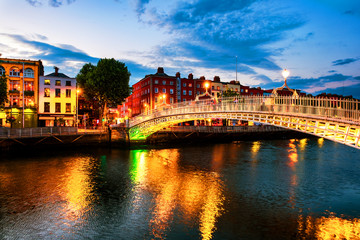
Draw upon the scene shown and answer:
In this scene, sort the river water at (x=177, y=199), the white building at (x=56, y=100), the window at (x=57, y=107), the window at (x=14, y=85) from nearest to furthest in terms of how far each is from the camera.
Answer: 1. the river water at (x=177, y=199)
2. the window at (x=14, y=85)
3. the white building at (x=56, y=100)
4. the window at (x=57, y=107)

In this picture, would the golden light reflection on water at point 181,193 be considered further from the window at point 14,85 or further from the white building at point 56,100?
the window at point 14,85

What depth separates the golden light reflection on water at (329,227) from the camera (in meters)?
11.9

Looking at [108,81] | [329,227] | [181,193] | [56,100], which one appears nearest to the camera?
[329,227]

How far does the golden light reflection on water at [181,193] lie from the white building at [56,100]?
1202 inches

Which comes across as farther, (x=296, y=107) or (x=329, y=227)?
(x=296, y=107)

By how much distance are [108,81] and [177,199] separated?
3511cm

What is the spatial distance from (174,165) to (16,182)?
1517 centimetres

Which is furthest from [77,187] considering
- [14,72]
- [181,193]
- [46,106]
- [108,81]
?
[14,72]

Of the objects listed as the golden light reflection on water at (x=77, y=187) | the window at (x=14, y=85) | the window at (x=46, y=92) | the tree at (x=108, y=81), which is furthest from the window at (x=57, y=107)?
the golden light reflection on water at (x=77, y=187)

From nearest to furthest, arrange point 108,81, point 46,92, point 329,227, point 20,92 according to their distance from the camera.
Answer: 1. point 329,227
2. point 108,81
3. point 20,92
4. point 46,92

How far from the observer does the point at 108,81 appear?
46.7 meters

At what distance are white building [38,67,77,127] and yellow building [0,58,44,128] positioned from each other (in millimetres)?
1424

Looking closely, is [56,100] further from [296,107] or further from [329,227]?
[329,227]

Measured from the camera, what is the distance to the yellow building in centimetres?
4628
